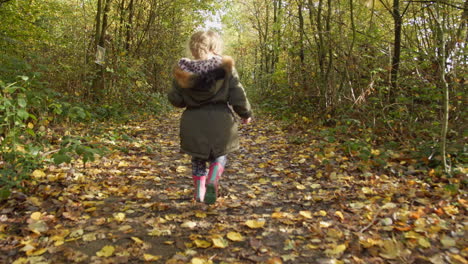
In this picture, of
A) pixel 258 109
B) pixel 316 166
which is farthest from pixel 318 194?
pixel 258 109

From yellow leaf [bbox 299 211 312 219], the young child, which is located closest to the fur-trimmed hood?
the young child

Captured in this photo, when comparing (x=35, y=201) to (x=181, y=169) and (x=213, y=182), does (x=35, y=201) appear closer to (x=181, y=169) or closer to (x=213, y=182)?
(x=213, y=182)

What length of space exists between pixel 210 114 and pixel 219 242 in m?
1.19

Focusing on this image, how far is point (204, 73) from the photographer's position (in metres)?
2.95

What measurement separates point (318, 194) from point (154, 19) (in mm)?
10671

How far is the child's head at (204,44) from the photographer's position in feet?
9.99

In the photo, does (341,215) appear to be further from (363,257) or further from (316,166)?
(316,166)

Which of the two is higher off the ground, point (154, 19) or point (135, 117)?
point (154, 19)

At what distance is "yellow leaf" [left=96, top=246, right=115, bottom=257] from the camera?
2402 mm

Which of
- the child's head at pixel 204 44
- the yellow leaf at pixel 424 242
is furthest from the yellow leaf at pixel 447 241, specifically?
the child's head at pixel 204 44

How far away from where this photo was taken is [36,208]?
3.11 metres

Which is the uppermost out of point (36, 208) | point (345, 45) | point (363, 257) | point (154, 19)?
point (154, 19)

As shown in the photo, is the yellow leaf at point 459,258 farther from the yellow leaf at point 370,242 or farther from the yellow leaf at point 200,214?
the yellow leaf at point 200,214

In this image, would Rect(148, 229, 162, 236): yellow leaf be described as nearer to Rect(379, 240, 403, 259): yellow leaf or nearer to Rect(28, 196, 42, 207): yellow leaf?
Rect(28, 196, 42, 207): yellow leaf
